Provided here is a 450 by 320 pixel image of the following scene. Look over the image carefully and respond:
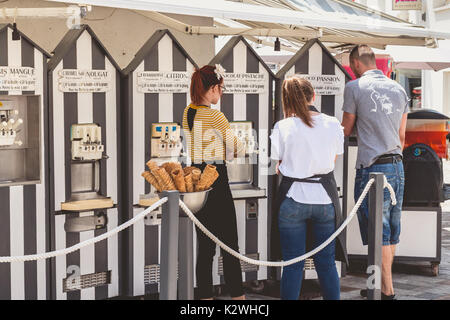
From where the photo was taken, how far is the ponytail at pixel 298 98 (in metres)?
4.65

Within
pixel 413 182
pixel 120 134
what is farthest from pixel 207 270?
pixel 413 182

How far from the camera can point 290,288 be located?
185 inches

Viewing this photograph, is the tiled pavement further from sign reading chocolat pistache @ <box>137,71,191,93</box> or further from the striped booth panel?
sign reading chocolat pistache @ <box>137,71,191,93</box>

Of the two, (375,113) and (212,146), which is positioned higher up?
(375,113)

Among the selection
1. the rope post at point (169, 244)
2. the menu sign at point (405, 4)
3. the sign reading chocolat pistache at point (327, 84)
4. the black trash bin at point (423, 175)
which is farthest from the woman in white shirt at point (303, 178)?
the menu sign at point (405, 4)

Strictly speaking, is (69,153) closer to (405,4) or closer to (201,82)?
(201,82)

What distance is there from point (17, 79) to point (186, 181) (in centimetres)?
130

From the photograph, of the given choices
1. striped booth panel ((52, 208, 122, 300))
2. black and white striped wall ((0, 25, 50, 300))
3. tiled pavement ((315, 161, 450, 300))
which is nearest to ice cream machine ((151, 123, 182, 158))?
striped booth panel ((52, 208, 122, 300))

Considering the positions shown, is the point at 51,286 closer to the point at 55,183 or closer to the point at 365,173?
the point at 55,183

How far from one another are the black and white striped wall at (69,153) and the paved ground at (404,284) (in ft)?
3.20

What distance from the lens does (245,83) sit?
602 centimetres

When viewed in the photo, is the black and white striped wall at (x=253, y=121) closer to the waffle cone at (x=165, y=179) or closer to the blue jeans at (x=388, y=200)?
the blue jeans at (x=388, y=200)

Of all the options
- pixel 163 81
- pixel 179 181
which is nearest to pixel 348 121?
pixel 163 81

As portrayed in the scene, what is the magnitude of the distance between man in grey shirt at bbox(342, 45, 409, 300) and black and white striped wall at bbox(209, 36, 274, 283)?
2.02ft
